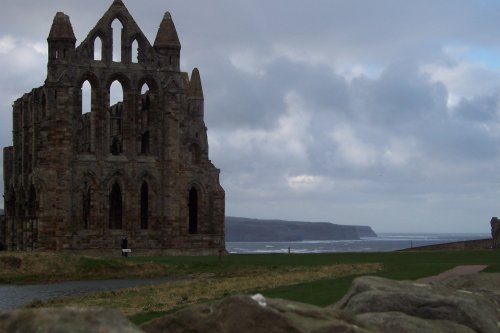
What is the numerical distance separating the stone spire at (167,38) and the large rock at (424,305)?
5855 cm

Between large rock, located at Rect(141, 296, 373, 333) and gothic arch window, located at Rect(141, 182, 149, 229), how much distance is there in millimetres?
59975

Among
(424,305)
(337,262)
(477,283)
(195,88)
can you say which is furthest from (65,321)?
(195,88)

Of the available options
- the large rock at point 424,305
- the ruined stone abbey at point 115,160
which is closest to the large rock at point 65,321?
the large rock at point 424,305

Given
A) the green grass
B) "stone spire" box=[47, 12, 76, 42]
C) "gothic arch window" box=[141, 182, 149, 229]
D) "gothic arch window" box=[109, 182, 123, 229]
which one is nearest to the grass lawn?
the green grass

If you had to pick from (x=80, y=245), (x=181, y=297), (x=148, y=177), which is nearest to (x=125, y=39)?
(x=148, y=177)

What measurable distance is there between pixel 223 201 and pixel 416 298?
59406 mm

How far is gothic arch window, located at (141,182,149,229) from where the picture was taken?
71938 millimetres

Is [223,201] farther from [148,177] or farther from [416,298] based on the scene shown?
[416,298]

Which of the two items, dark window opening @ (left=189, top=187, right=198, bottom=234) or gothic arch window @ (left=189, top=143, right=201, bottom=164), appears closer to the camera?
dark window opening @ (left=189, top=187, right=198, bottom=234)

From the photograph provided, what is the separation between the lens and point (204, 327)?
1186cm

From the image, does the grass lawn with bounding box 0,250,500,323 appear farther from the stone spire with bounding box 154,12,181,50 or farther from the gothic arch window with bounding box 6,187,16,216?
the gothic arch window with bounding box 6,187,16,216

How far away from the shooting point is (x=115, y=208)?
7169cm

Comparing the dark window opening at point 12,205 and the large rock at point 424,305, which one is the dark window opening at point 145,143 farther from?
the large rock at point 424,305

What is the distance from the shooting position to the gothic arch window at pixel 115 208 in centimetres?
7131
